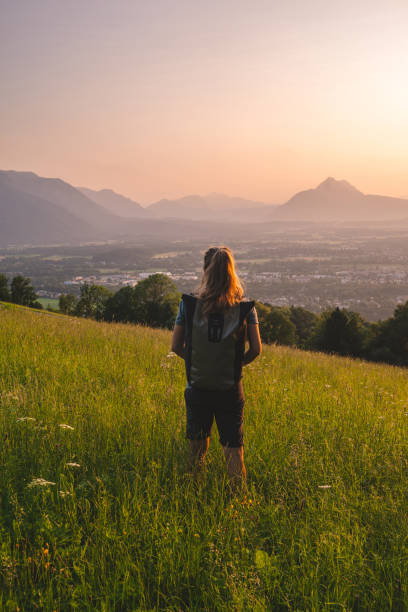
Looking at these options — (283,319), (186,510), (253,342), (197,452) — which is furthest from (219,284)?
(283,319)

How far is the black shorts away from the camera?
2877mm

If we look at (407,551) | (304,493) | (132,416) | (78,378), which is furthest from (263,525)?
(78,378)

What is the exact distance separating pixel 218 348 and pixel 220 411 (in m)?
0.59

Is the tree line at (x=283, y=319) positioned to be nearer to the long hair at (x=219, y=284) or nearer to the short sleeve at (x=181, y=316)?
the short sleeve at (x=181, y=316)

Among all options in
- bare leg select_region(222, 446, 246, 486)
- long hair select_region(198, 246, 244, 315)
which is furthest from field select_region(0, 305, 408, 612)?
long hair select_region(198, 246, 244, 315)

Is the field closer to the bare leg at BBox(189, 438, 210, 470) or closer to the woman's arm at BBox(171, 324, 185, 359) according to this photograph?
the bare leg at BBox(189, 438, 210, 470)

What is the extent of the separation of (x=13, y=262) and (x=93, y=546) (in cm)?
19243

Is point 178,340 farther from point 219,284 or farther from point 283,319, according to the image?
point 283,319

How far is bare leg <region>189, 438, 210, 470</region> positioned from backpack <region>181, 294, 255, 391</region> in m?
0.62

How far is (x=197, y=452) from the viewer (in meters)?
3.12

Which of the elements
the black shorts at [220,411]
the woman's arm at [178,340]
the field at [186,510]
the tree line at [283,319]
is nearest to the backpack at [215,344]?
the black shorts at [220,411]

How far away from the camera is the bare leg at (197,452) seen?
Result: 3.09m

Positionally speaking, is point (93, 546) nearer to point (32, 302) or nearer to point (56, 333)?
point (56, 333)

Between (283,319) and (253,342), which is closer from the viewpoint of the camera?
(253,342)
